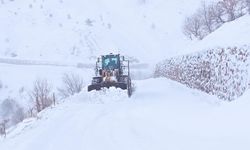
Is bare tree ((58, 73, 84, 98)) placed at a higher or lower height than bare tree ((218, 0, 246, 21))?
lower

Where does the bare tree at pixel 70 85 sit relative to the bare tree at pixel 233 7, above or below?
below

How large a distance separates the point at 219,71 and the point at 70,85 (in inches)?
931

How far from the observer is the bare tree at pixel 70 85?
4385cm

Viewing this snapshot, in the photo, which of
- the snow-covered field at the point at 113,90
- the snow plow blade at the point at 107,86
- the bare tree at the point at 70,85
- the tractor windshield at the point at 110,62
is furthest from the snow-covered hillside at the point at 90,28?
the snow plow blade at the point at 107,86

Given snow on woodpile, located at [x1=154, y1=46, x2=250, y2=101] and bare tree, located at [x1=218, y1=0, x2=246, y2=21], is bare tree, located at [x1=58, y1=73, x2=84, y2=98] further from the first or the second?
bare tree, located at [x1=218, y1=0, x2=246, y2=21]

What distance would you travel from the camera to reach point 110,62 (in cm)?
3105

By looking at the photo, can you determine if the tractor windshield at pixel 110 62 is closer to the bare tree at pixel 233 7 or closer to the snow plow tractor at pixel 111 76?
the snow plow tractor at pixel 111 76

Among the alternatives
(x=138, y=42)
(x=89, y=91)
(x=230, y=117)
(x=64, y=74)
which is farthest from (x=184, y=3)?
(x=230, y=117)

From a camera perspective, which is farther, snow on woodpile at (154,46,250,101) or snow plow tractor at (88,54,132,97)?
snow plow tractor at (88,54,132,97)

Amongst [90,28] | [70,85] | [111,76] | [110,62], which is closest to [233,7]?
[110,62]

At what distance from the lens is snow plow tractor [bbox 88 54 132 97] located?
93.4ft

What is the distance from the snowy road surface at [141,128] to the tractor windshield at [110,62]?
24.9 feet

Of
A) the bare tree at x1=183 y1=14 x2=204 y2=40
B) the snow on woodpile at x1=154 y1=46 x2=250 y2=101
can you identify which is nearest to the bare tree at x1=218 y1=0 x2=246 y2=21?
the snow on woodpile at x1=154 y1=46 x2=250 y2=101

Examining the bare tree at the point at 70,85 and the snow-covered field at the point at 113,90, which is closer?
the snow-covered field at the point at 113,90
